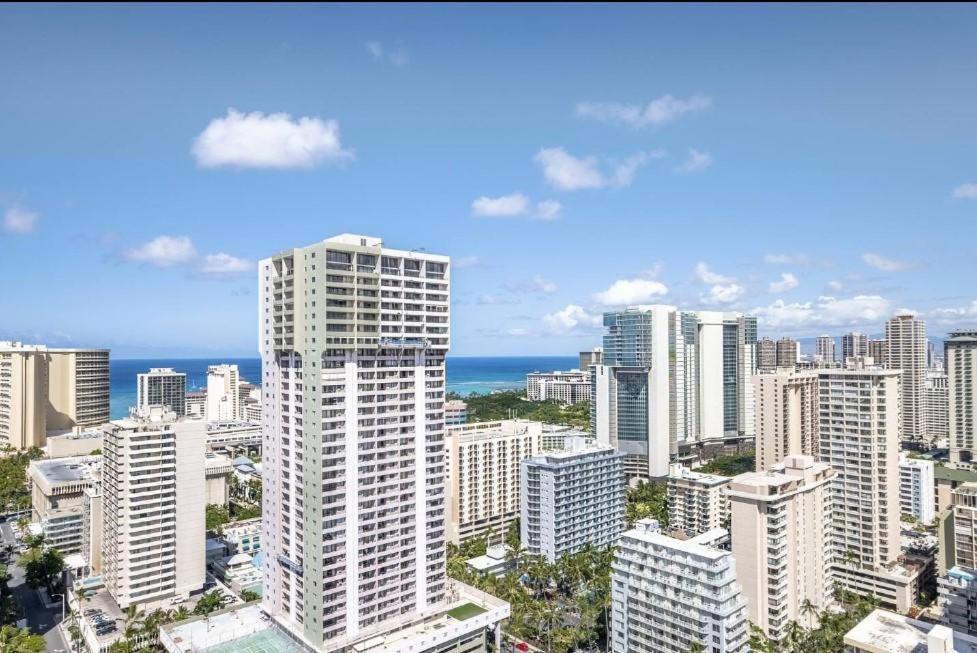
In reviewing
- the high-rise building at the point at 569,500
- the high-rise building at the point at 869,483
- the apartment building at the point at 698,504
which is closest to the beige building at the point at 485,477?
the high-rise building at the point at 569,500

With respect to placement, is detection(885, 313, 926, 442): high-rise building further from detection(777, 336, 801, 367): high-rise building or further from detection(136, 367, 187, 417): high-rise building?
detection(136, 367, 187, 417): high-rise building

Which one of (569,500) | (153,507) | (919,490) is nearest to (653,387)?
(919,490)

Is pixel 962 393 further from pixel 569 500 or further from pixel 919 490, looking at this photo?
pixel 569 500

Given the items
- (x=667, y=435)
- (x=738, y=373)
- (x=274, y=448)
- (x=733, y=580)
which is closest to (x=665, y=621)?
(x=733, y=580)

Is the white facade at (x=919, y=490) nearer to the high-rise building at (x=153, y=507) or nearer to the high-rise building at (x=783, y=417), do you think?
the high-rise building at (x=783, y=417)

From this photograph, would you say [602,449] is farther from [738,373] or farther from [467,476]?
[738,373]
